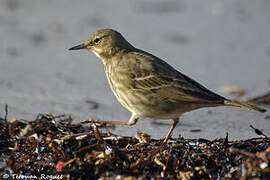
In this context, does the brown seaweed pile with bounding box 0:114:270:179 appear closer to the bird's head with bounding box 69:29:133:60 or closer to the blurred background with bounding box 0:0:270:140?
the blurred background with bounding box 0:0:270:140

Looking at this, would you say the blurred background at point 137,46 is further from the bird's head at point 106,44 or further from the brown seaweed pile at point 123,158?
the brown seaweed pile at point 123,158

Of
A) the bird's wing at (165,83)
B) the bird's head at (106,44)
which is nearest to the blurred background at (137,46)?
the bird's wing at (165,83)

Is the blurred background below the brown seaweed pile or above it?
above

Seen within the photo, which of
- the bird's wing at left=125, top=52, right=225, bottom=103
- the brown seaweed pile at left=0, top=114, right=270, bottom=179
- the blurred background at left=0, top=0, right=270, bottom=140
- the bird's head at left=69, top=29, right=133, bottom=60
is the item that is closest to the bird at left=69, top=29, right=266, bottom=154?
the bird's wing at left=125, top=52, right=225, bottom=103

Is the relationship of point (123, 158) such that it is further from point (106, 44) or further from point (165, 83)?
point (106, 44)

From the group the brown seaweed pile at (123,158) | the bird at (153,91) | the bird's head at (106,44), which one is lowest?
the brown seaweed pile at (123,158)

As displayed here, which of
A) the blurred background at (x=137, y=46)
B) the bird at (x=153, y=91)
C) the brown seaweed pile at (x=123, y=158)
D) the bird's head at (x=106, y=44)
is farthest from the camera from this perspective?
the blurred background at (x=137, y=46)

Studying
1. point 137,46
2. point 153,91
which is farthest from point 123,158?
point 137,46
